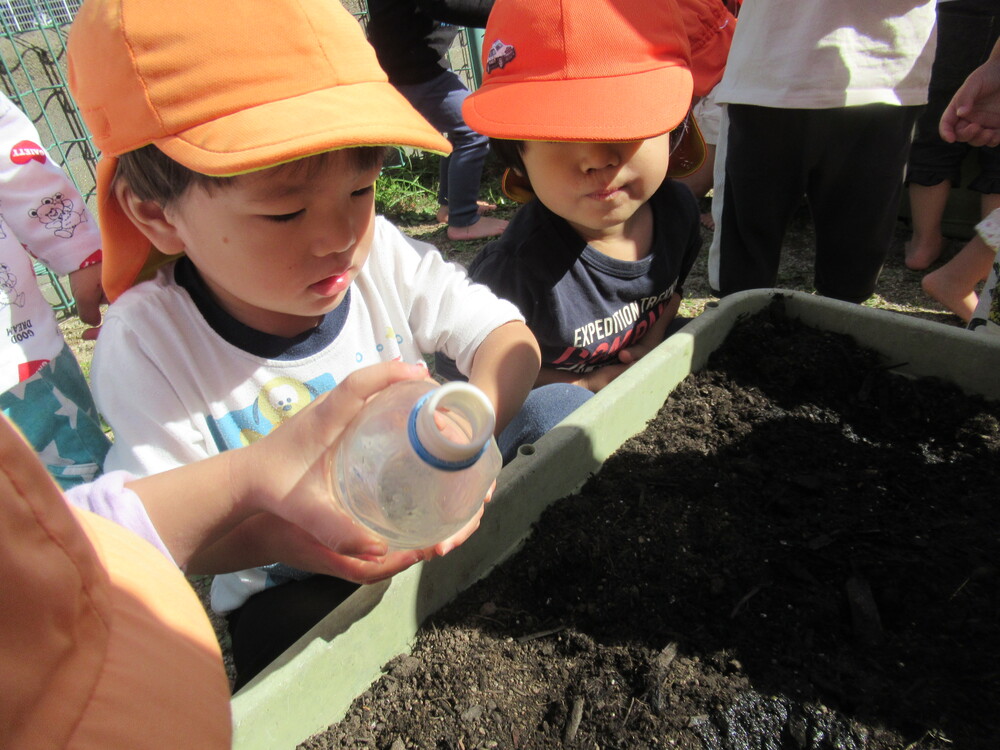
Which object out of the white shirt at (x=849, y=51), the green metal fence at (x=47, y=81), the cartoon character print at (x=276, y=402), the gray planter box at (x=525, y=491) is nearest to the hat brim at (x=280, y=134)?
the cartoon character print at (x=276, y=402)

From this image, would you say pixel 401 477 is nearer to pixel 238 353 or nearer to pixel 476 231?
pixel 238 353

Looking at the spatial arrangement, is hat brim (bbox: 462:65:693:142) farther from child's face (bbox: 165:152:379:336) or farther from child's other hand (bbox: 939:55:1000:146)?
child's other hand (bbox: 939:55:1000:146)

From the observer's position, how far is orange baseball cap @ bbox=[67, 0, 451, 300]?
0.90m

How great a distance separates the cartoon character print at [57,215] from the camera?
153cm

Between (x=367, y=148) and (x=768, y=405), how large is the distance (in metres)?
1.19

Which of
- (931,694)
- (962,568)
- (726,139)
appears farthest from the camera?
(726,139)

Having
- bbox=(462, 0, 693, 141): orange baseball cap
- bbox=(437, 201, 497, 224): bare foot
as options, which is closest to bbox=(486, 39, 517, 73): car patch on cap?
bbox=(462, 0, 693, 141): orange baseball cap

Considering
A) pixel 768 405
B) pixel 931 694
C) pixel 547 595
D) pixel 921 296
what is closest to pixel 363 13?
pixel 921 296

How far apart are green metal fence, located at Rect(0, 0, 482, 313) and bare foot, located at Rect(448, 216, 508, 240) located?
2.03 m

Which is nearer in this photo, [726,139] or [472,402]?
[472,402]

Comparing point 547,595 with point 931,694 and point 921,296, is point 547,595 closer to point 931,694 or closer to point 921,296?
point 931,694

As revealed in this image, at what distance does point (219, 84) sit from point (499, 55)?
89 centimetres

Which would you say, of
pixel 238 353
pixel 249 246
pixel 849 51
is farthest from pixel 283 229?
pixel 849 51

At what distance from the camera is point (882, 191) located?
2074 millimetres
